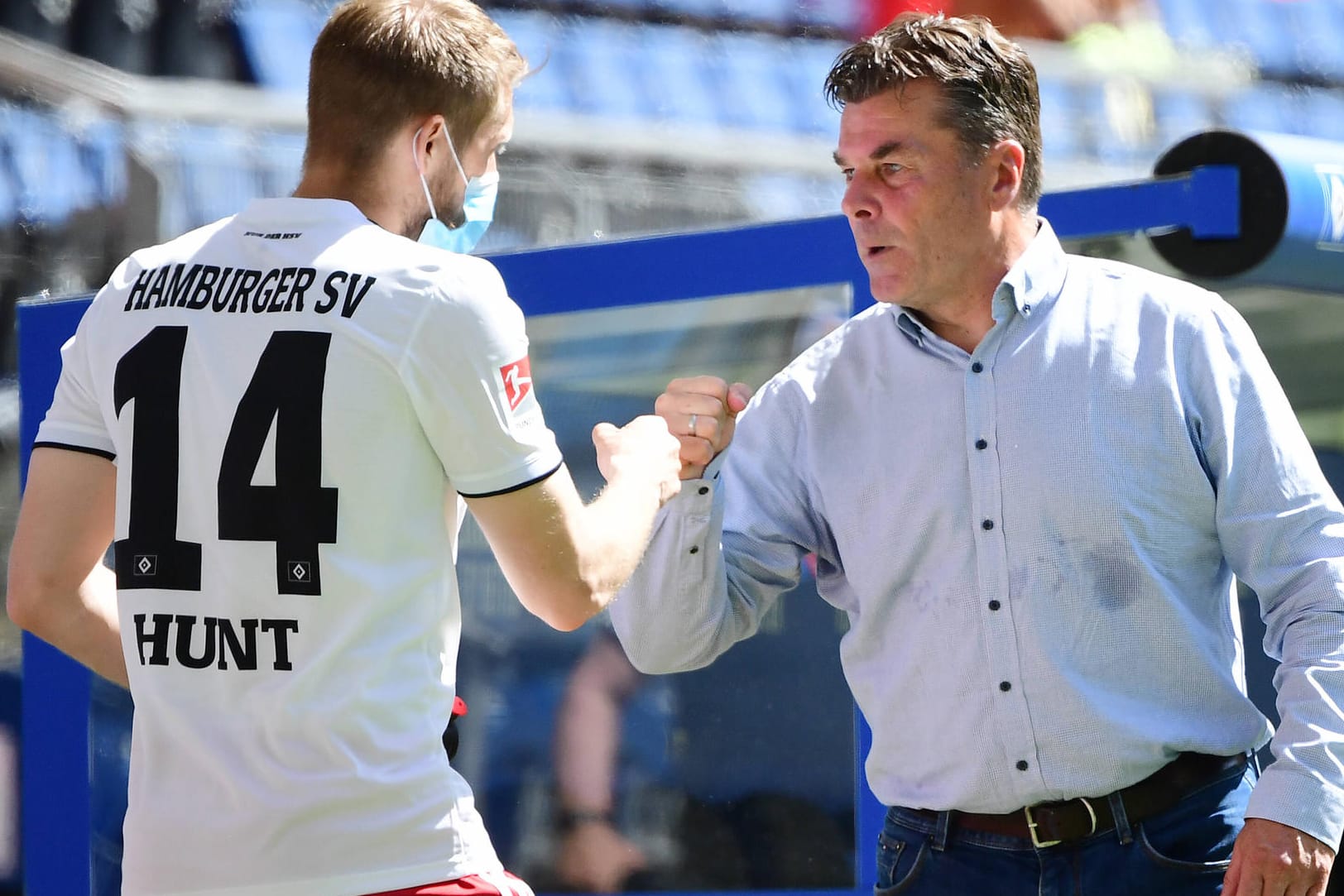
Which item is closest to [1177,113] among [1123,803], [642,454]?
[1123,803]

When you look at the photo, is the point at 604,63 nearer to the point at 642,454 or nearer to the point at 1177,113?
the point at 1177,113

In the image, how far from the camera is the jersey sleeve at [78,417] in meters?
1.51

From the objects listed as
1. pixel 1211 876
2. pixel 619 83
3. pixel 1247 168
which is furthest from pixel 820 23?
pixel 1211 876

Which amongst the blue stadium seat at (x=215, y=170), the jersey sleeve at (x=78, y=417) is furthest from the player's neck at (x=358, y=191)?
the blue stadium seat at (x=215, y=170)

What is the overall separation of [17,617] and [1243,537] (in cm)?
134

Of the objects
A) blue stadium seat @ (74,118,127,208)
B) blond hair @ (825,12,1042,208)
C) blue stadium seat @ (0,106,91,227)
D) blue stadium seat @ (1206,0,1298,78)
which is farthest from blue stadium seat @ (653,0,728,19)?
blond hair @ (825,12,1042,208)

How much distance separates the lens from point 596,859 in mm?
2637

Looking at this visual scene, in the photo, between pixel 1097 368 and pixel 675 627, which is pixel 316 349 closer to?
pixel 675 627

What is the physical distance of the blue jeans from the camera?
173cm

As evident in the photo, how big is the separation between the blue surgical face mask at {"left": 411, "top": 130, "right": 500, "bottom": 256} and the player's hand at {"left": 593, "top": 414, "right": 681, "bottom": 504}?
0.25 m

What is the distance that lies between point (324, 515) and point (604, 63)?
37.1 ft

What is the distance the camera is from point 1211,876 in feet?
5.72

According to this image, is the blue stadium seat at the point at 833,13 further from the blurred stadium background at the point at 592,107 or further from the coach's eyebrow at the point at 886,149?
the coach's eyebrow at the point at 886,149

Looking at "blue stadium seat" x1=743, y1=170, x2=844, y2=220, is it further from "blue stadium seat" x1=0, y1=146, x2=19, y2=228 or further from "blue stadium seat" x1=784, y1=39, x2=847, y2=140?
"blue stadium seat" x1=0, y1=146, x2=19, y2=228
